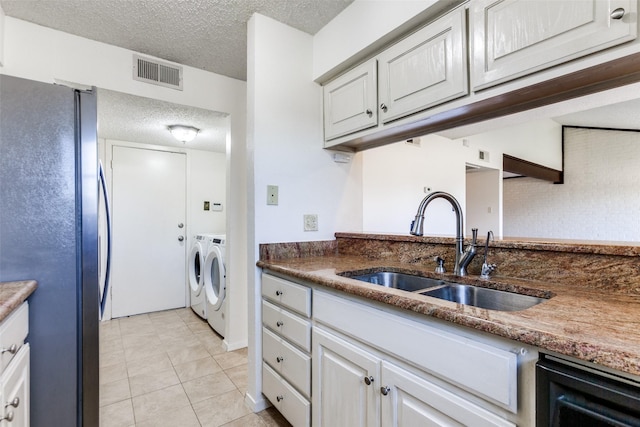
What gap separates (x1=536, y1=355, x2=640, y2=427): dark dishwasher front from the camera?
0.54m

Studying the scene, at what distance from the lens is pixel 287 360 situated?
1.51 m

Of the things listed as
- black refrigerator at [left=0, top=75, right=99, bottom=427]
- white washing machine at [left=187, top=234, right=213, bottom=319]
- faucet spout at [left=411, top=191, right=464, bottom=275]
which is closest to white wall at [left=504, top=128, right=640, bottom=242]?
faucet spout at [left=411, top=191, right=464, bottom=275]

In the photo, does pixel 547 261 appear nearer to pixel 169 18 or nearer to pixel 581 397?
pixel 581 397

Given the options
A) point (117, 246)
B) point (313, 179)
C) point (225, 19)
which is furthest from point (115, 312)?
point (225, 19)

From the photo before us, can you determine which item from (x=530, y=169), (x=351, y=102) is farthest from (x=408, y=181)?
(x=530, y=169)

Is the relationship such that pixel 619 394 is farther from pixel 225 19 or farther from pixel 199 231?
pixel 199 231

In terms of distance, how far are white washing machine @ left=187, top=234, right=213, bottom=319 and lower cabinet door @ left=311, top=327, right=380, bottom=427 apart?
226 centimetres

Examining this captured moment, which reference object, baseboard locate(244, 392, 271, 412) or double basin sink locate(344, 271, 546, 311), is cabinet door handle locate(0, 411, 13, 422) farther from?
double basin sink locate(344, 271, 546, 311)

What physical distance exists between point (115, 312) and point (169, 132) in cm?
213

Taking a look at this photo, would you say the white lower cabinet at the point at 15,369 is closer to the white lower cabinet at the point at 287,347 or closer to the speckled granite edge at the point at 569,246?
the white lower cabinet at the point at 287,347

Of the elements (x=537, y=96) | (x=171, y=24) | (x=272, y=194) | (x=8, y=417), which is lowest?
(x=8, y=417)

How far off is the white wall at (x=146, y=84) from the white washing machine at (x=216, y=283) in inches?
7.5

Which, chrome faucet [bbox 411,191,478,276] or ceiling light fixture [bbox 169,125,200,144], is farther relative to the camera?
ceiling light fixture [bbox 169,125,200,144]

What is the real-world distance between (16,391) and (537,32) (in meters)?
2.14
